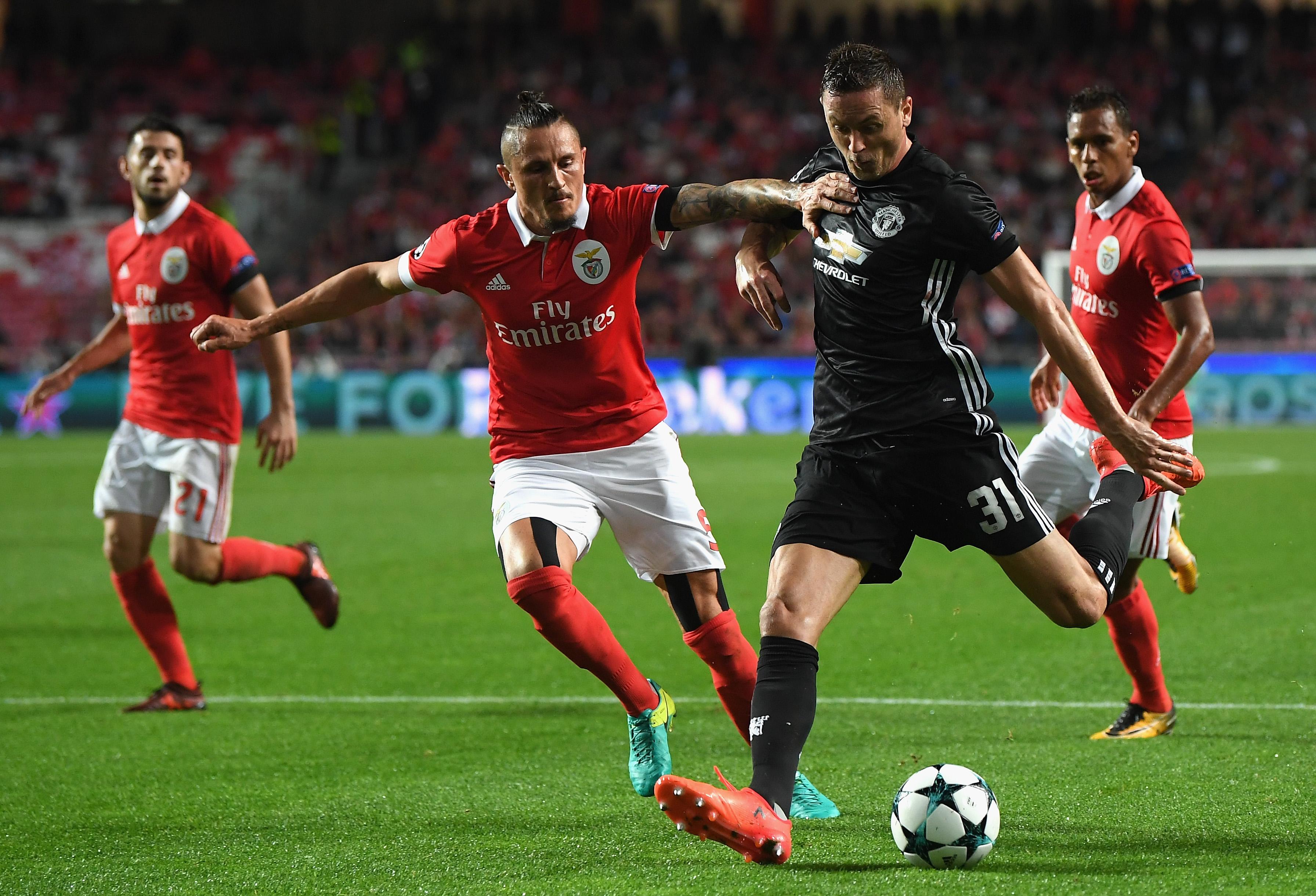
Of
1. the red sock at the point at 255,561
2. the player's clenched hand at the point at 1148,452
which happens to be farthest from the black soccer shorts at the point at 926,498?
the red sock at the point at 255,561

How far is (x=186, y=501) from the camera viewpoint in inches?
254

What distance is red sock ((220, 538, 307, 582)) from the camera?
6691 millimetres

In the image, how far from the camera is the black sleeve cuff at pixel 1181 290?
17.1 ft

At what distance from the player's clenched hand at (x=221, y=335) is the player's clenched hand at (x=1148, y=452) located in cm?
256

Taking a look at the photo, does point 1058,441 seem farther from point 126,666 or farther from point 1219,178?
point 1219,178

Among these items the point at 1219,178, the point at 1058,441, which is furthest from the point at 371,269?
the point at 1219,178

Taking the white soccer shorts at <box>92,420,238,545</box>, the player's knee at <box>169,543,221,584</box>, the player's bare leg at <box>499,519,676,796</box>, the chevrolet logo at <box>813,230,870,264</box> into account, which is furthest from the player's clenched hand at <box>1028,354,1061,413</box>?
the player's knee at <box>169,543,221,584</box>

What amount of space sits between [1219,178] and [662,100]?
10882 millimetres

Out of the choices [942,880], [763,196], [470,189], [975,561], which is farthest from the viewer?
[470,189]

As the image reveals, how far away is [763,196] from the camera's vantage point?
4.24 m

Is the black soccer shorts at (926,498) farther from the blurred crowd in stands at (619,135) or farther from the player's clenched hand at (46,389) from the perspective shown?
the blurred crowd in stands at (619,135)

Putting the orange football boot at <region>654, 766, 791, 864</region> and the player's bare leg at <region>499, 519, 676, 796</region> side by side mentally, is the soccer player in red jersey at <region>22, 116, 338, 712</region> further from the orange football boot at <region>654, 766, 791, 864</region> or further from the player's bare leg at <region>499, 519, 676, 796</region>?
the orange football boot at <region>654, 766, 791, 864</region>

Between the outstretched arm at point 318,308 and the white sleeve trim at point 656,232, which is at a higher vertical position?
the white sleeve trim at point 656,232

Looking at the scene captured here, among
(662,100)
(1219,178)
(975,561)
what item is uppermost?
(662,100)
